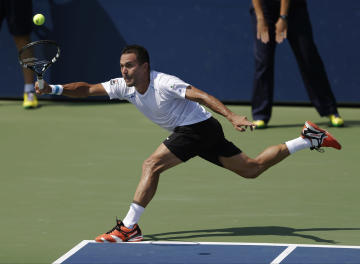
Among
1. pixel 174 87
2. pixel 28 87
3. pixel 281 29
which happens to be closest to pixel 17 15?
pixel 28 87

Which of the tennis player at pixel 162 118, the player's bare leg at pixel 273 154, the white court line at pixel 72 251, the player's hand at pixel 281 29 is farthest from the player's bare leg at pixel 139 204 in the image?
the player's hand at pixel 281 29

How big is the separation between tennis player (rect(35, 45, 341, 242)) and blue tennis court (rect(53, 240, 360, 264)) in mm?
242

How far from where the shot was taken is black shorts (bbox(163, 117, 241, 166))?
7.89 m

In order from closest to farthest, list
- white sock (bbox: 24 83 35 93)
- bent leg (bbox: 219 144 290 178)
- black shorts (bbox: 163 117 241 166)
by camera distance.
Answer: black shorts (bbox: 163 117 241 166)
bent leg (bbox: 219 144 290 178)
white sock (bbox: 24 83 35 93)

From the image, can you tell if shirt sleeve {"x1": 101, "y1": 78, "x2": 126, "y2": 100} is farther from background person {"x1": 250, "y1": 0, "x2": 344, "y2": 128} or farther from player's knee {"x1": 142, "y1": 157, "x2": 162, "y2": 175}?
background person {"x1": 250, "y1": 0, "x2": 344, "y2": 128}

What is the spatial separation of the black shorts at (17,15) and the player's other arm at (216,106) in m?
7.40

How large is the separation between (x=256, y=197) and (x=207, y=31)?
657cm

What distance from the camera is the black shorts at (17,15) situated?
→ 14.5m

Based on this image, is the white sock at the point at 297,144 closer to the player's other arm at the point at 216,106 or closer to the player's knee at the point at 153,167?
the player's other arm at the point at 216,106

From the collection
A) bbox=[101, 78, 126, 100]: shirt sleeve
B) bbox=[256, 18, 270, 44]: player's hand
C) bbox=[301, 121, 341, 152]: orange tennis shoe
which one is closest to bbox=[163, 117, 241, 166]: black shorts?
bbox=[101, 78, 126, 100]: shirt sleeve

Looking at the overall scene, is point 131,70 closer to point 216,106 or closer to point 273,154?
point 216,106

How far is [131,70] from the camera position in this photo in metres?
7.78

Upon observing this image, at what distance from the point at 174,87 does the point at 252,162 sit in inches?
44.4

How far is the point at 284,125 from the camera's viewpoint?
1357 cm
